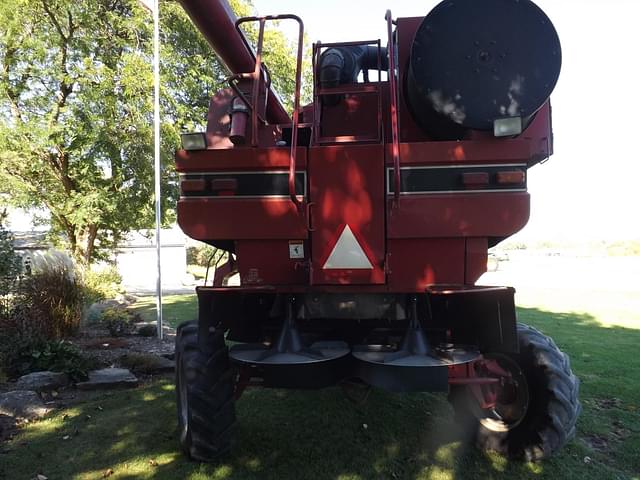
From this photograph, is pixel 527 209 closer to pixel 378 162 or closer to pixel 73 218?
pixel 378 162

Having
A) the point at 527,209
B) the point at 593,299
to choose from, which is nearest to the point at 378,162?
the point at 527,209

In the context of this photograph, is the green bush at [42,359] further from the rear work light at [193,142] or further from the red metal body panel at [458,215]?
the red metal body panel at [458,215]

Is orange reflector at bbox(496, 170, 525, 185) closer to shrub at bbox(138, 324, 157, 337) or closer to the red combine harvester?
the red combine harvester

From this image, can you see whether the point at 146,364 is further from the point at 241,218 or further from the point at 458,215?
the point at 458,215

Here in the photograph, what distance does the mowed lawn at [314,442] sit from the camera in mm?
3199

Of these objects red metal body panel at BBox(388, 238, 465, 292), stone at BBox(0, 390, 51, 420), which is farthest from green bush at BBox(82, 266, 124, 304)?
red metal body panel at BBox(388, 238, 465, 292)

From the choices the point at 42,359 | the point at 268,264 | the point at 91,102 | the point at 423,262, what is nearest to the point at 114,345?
the point at 42,359

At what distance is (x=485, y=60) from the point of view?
9.46 feet

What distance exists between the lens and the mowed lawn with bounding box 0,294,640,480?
10.5 feet

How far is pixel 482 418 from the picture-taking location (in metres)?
3.51

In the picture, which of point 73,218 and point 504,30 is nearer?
point 504,30

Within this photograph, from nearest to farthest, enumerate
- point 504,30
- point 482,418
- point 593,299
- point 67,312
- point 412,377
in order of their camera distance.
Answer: point 412,377 < point 504,30 < point 482,418 < point 67,312 < point 593,299

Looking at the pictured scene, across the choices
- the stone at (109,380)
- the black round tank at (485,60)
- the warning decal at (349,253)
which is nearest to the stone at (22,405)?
the stone at (109,380)

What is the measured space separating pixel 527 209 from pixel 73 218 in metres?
13.2
